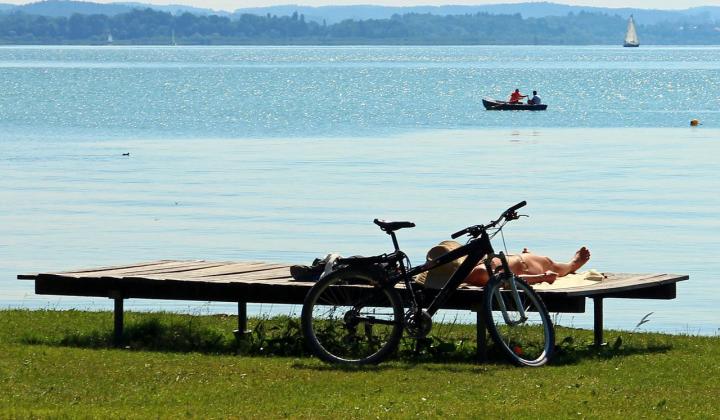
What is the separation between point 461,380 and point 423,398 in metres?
0.84

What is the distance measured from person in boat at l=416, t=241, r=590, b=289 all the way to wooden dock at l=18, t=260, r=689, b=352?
0.14 metres

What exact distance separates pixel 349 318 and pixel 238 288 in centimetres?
106

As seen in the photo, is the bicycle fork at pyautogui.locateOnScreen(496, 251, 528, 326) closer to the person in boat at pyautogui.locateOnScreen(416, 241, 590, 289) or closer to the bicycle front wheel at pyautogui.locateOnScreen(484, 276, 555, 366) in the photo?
the bicycle front wheel at pyautogui.locateOnScreen(484, 276, 555, 366)

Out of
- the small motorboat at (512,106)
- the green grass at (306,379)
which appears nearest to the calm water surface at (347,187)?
the small motorboat at (512,106)

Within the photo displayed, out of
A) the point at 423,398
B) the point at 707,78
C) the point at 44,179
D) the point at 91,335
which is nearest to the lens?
the point at 423,398

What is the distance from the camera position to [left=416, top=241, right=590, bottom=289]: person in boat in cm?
1228

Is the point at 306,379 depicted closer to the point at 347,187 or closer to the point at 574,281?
the point at 574,281

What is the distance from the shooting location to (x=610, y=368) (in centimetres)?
1177

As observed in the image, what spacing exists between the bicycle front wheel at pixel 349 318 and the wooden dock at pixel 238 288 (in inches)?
14.7

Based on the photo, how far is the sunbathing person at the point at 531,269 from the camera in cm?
1250

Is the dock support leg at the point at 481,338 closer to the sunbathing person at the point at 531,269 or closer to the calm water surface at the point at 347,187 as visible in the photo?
the sunbathing person at the point at 531,269

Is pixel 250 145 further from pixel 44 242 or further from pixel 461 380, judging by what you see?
pixel 461 380

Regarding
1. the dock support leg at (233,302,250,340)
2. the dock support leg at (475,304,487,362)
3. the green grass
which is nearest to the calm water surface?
the dock support leg at (233,302,250,340)

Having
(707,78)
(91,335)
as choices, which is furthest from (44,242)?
(707,78)
